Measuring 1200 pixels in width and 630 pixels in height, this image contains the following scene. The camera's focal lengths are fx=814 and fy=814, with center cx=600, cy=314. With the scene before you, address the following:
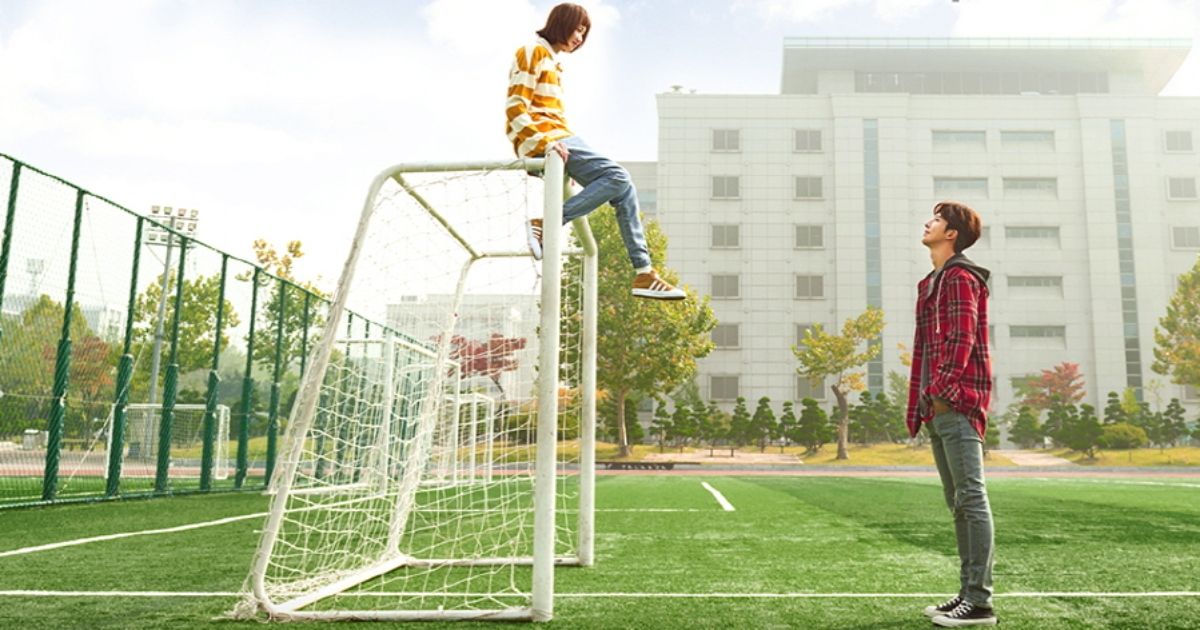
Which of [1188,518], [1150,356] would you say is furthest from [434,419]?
[1150,356]

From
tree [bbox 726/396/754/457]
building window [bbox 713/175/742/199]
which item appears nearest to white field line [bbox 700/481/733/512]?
tree [bbox 726/396/754/457]

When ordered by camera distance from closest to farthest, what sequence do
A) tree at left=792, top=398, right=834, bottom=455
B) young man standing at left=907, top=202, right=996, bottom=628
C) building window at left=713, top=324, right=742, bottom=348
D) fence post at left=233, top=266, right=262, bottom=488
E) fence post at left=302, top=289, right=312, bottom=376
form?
young man standing at left=907, top=202, right=996, bottom=628
fence post at left=233, top=266, right=262, bottom=488
fence post at left=302, top=289, right=312, bottom=376
tree at left=792, top=398, right=834, bottom=455
building window at left=713, top=324, right=742, bottom=348

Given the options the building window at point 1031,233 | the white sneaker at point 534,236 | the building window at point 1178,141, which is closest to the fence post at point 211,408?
the white sneaker at point 534,236

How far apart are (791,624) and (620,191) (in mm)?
2048

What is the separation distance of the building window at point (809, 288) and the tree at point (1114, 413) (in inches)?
516

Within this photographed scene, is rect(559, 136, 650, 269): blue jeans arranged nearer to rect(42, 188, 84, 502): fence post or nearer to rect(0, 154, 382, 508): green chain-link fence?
rect(0, 154, 382, 508): green chain-link fence

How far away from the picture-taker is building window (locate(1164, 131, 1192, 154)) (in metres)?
41.5

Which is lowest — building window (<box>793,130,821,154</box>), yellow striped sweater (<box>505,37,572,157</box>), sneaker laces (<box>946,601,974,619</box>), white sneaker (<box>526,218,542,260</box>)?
sneaker laces (<box>946,601,974,619</box>)

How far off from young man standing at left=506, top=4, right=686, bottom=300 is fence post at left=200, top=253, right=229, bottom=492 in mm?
10031

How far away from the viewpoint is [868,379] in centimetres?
3925

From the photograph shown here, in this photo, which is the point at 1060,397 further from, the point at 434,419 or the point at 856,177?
the point at 434,419

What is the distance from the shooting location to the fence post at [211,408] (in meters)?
11.9

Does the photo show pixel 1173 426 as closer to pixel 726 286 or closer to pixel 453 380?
pixel 726 286

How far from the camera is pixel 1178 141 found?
41594mm
